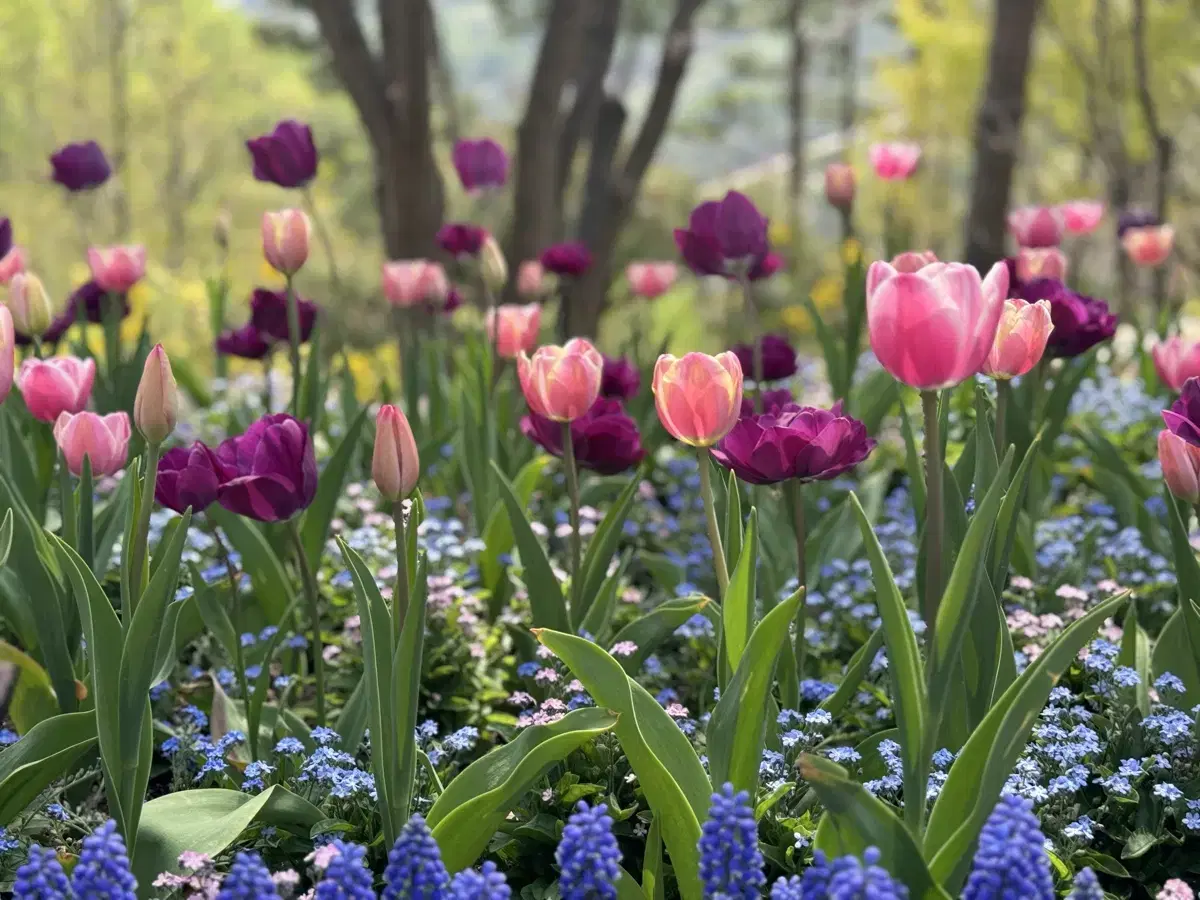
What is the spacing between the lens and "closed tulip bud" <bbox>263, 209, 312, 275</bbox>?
2.46 metres

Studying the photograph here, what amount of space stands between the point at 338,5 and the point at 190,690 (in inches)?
145

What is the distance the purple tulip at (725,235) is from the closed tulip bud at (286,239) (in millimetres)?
747

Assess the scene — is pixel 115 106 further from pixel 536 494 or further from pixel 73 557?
pixel 73 557

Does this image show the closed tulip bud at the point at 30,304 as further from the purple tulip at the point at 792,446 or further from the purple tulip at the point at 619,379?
the purple tulip at the point at 792,446

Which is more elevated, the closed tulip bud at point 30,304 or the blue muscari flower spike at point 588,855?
the closed tulip bud at point 30,304

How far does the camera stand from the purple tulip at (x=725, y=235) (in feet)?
8.27

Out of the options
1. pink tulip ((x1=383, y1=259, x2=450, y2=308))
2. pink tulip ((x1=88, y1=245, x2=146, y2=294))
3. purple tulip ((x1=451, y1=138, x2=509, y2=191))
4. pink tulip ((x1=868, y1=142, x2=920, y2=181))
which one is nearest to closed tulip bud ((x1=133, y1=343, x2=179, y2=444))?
pink tulip ((x1=88, y1=245, x2=146, y2=294))

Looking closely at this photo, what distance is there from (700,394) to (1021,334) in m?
0.46

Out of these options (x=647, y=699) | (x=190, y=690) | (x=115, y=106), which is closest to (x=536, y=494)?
(x=190, y=690)

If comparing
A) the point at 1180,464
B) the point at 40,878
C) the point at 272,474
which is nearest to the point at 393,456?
the point at 272,474

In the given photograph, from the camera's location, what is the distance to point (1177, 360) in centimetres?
241

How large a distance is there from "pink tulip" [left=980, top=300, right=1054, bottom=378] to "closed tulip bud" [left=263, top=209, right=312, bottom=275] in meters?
1.37

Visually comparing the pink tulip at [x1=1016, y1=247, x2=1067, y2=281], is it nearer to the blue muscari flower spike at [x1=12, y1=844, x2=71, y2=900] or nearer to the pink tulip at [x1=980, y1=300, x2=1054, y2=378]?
the pink tulip at [x1=980, y1=300, x2=1054, y2=378]

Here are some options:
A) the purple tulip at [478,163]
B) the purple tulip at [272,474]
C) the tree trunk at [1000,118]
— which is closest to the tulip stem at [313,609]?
the purple tulip at [272,474]
